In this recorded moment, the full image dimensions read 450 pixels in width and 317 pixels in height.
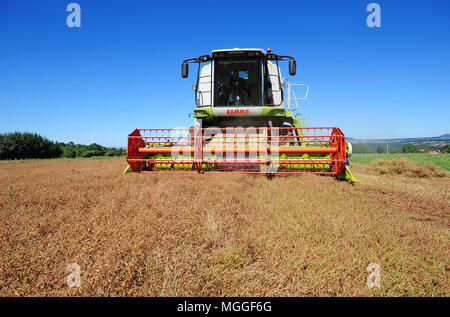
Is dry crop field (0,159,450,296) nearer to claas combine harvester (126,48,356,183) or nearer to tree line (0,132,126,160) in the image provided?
claas combine harvester (126,48,356,183)

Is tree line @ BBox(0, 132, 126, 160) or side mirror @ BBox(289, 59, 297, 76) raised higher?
side mirror @ BBox(289, 59, 297, 76)

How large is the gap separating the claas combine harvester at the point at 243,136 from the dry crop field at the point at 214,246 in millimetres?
1837

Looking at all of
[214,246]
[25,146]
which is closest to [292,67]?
[214,246]

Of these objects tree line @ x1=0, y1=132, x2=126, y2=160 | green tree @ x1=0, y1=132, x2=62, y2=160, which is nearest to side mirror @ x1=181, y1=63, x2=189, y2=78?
tree line @ x1=0, y1=132, x2=126, y2=160

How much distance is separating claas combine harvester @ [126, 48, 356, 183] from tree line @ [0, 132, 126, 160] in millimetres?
19495

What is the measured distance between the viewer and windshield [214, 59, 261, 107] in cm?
681

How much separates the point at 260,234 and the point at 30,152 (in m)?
28.2

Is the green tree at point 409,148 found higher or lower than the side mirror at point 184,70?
lower

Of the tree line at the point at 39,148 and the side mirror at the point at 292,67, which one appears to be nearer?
the side mirror at the point at 292,67

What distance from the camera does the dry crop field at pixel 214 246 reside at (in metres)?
1.56

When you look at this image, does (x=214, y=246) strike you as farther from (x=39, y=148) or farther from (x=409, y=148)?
(x=409, y=148)

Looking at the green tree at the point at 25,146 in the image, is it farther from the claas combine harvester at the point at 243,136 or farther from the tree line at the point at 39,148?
the claas combine harvester at the point at 243,136

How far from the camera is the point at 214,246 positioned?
211 centimetres

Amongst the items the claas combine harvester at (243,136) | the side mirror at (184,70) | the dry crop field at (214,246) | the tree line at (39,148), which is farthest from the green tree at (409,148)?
the tree line at (39,148)
